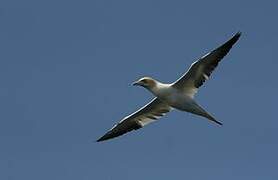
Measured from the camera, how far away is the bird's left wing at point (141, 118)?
42250 millimetres

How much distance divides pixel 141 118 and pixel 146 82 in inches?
119

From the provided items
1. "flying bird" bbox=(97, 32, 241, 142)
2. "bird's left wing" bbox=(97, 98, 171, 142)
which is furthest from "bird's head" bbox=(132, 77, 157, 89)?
"bird's left wing" bbox=(97, 98, 171, 142)

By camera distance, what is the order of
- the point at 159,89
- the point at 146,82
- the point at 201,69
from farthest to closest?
the point at 146,82, the point at 159,89, the point at 201,69

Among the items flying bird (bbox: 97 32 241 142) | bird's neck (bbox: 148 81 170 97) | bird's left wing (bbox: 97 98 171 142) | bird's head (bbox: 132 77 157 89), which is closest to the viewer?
flying bird (bbox: 97 32 241 142)

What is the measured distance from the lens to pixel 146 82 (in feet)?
132

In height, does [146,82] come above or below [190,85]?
above

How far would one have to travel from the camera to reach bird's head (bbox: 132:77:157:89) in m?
40.0

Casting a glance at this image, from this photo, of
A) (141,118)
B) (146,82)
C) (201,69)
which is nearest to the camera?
(201,69)

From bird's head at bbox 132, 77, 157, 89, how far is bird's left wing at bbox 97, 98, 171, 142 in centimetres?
179

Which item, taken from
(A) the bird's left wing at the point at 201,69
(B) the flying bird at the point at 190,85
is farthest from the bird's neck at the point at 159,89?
(A) the bird's left wing at the point at 201,69

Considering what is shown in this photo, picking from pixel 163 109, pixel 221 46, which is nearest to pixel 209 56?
pixel 221 46

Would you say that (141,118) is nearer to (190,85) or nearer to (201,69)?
(190,85)

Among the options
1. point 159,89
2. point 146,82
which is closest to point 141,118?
point 146,82

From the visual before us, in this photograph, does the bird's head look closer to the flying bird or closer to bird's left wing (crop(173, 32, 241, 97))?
the flying bird
